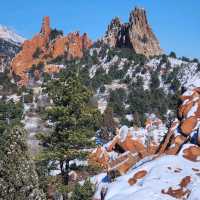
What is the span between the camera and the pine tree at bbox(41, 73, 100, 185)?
3219cm

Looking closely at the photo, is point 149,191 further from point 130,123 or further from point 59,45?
point 59,45

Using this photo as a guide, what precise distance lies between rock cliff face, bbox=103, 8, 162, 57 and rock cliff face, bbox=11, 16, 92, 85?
997cm

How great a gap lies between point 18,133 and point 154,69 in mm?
128888

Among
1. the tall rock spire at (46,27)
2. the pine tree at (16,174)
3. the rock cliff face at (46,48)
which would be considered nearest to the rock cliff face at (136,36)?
the rock cliff face at (46,48)

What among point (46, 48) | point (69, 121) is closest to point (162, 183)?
point (69, 121)

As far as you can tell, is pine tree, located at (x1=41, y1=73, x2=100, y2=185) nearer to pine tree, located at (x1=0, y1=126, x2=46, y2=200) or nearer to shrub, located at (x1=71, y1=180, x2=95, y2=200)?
shrub, located at (x1=71, y1=180, x2=95, y2=200)

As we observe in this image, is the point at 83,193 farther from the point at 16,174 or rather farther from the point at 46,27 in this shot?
the point at 46,27

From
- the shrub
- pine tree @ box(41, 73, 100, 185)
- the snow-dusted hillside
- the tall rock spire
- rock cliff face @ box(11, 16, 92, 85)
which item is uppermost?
the tall rock spire

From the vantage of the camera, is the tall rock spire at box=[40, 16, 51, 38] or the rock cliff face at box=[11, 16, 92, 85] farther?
the tall rock spire at box=[40, 16, 51, 38]

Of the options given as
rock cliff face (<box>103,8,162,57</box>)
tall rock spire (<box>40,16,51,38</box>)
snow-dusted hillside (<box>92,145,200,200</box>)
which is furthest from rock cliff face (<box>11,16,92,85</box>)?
snow-dusted hillside (<box>92,145,200,200</box>)

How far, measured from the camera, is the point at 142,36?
17562cm

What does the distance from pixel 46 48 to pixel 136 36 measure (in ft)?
103

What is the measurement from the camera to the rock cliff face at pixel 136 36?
172 m

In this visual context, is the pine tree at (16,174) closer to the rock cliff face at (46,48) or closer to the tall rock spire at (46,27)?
the rock cliff face at (46,48)
